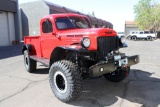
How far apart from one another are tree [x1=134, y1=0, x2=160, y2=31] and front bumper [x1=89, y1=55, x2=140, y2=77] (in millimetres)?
48606

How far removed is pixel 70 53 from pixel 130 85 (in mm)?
2054

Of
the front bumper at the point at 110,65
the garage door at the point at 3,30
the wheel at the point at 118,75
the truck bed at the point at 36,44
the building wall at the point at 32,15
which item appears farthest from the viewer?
the building wall at the point at 32,15

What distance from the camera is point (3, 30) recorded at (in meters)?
21.3

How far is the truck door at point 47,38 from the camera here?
623 cm

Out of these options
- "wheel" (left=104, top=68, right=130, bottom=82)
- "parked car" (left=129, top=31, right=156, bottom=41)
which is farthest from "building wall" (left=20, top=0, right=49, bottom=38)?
"wheel" (left=104, top=68, right=130, bottom=82)

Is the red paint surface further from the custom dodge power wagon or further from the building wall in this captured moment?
the building wall

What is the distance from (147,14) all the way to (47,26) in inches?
1933

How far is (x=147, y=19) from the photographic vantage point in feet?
171

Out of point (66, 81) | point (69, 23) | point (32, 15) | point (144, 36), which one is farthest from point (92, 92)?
point (144, 36)

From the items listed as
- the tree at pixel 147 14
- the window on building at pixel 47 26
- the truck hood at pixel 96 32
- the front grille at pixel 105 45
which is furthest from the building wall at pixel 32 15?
the tree at pixel 147 14

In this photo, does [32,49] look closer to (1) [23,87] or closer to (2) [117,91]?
(1) [23,87]

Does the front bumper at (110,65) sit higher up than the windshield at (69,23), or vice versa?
the windshield at (69,23)

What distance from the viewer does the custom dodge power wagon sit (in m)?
4.58

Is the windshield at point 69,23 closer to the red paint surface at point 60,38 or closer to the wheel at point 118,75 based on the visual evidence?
the red paint surface at point 60,38
